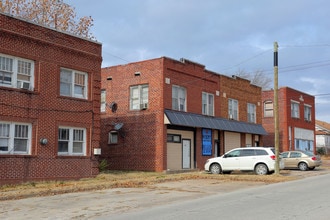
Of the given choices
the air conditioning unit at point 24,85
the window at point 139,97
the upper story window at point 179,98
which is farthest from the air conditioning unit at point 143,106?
the air conditioning unit at point 24,85

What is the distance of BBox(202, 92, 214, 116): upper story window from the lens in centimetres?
3100

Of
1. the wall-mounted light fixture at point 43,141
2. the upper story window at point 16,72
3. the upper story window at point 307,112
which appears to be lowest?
the wall-mounted light fixture at point 43,141

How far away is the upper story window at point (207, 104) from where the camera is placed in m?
31.0

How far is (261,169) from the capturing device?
2422 centimetres

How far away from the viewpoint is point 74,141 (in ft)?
69.9

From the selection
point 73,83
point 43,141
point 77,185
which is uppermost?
point 73,83

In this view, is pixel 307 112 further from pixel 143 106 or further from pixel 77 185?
pixel 77 185

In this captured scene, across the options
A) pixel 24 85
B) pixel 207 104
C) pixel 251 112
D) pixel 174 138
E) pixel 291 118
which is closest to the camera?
pixel 24 85

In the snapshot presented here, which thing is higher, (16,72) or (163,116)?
(16,72)

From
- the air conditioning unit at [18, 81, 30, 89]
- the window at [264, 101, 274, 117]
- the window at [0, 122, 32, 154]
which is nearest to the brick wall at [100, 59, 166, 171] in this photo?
the window at [0, 122, 32, 154]

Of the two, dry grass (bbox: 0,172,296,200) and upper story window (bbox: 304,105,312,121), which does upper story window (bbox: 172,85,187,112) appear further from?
upper story window (bbox: 304,105,312,121)

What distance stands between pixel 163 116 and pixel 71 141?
7.37 metres

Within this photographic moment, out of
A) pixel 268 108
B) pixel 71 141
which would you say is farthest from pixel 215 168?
pixel 268 108

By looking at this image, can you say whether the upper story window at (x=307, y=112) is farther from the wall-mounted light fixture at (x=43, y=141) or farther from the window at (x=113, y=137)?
the wall-mounted light fixture at (x=43, y=141)
